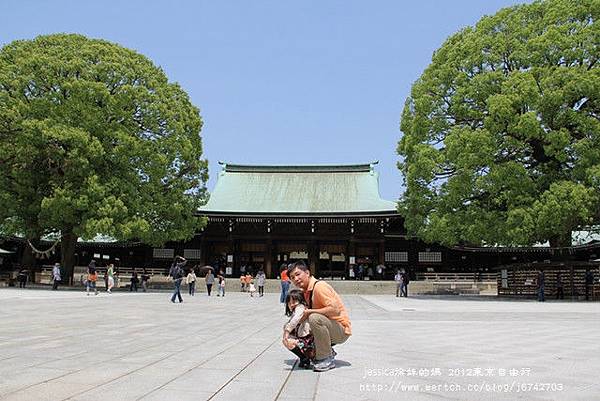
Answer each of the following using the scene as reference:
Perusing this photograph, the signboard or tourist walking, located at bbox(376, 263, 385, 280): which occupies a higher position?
the signboard

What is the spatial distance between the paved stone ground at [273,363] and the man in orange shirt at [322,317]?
0.23m

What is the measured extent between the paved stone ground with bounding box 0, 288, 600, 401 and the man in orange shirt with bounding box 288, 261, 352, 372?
0.76 feet

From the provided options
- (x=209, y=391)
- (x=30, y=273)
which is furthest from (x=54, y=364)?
(x=30, y=273)

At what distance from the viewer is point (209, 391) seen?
497 centimetres

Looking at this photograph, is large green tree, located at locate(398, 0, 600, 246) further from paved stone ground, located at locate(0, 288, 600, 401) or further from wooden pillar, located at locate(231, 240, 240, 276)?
wooden pillar, located at locate(231, 240, 240, 276)

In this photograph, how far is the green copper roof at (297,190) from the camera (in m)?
37.8

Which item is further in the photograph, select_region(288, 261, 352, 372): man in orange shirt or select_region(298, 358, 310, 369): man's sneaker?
select_region(298, 358, 310, 369): man's sneaker

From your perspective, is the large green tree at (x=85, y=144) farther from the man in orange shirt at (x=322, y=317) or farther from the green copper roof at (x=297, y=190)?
the man in orange shirt at (x=322, y=317)

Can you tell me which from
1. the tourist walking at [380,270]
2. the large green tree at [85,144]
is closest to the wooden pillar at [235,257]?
the large green tree at [85,144]

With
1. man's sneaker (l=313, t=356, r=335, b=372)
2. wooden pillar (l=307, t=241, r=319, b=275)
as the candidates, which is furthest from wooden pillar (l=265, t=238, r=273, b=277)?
man's sneaker (l=313, t=356, r=335, b=372)

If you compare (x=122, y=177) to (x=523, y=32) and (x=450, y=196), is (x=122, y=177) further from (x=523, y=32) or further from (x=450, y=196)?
(x=523, y=32)

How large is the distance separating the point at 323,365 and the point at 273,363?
0.89m

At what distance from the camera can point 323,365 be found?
19.7 ft

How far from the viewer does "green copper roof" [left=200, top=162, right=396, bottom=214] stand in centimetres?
3775
